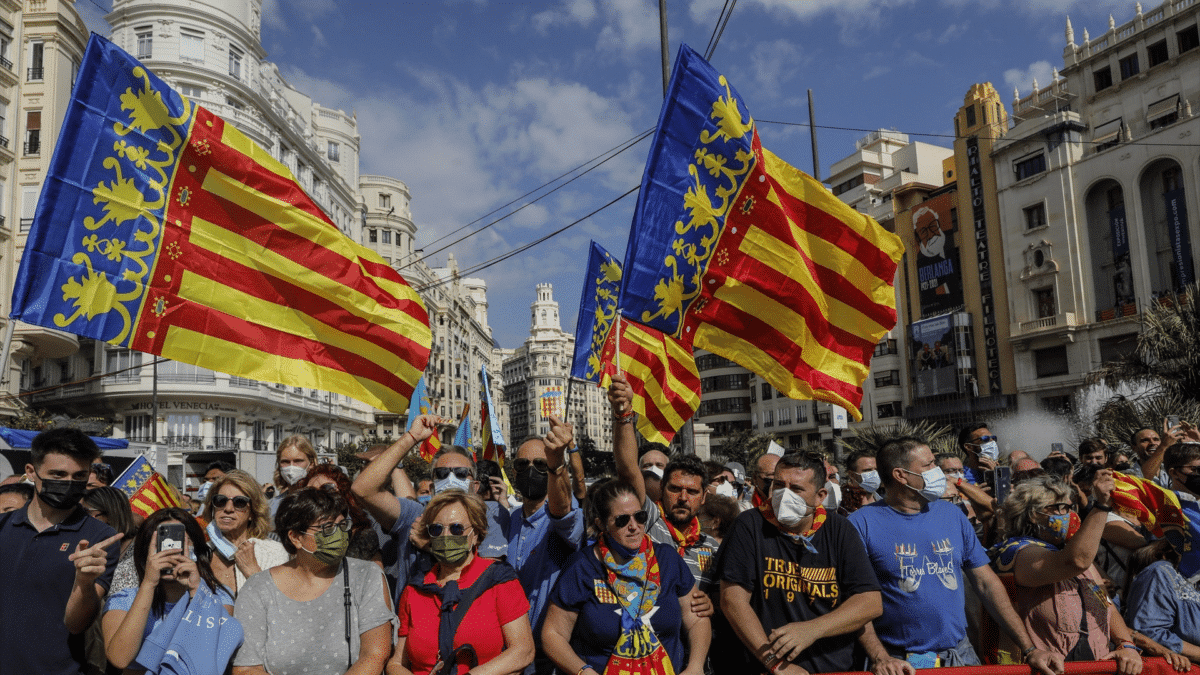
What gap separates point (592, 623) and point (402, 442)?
1.44m

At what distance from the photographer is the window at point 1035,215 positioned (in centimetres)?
5272

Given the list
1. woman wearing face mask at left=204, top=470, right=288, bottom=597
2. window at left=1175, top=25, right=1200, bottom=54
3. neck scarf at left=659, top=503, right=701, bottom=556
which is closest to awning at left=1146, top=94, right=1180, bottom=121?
window at left=1175, top=25, right=1200, bottom=54

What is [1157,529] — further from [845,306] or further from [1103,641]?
[845,306]

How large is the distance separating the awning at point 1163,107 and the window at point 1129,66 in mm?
2648

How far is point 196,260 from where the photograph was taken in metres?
6.09

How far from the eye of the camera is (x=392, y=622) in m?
4.26

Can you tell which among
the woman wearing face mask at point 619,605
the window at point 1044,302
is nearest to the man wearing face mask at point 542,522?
the woman wearing face mask at point 619,605

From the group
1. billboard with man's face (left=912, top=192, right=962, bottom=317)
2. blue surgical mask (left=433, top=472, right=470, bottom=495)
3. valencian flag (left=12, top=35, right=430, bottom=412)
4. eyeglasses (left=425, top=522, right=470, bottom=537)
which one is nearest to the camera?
eyeglasses (left=425, top=522, right=470, bottom=537)

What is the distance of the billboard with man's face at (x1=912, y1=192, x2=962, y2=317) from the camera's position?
59.1 m

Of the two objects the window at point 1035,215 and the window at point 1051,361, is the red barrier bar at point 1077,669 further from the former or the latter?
the window at point 1035,215

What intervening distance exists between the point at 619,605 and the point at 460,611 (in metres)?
0.75

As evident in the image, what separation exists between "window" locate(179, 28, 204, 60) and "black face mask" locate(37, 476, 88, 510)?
4473 cm

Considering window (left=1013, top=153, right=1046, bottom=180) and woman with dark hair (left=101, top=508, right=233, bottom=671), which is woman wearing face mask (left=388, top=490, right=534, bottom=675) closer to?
woman with dark hair (left=101, top=508, right=233, bottom=671)

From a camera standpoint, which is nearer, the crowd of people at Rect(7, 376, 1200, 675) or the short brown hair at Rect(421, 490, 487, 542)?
the crowd of people at Rect(7, 376, 1200, 675)
